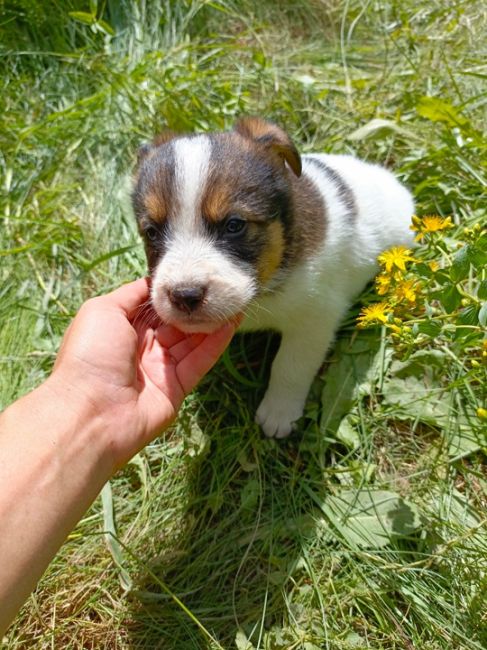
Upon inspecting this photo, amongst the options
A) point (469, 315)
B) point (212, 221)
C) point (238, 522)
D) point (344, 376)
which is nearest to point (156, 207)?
point (212, 221)

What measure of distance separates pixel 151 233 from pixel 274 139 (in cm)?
86

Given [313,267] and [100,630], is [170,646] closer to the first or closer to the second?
[100,630]

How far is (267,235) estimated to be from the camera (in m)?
2.99

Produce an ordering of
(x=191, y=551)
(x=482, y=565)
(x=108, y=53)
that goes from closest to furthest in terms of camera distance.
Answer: (x=482, y=565) < (x=191, y=551) < (x=108, y=53)

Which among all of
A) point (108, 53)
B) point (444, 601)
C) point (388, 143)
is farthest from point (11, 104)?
point (444, 601)

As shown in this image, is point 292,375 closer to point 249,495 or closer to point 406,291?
point 249,495

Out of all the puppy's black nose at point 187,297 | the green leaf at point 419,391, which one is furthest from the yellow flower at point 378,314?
the green leaf at point 419,391

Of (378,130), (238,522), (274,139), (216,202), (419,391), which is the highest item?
(274,139)

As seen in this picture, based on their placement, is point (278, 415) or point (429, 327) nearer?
point (429, 327)

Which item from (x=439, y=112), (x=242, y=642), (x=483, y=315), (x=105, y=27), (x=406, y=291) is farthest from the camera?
(x=105, y=27)

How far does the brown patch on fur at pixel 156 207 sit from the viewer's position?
2.86 meters

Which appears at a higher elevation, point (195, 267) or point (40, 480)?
point (195, 267)

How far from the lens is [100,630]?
133 inches

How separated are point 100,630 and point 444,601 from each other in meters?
1.97
